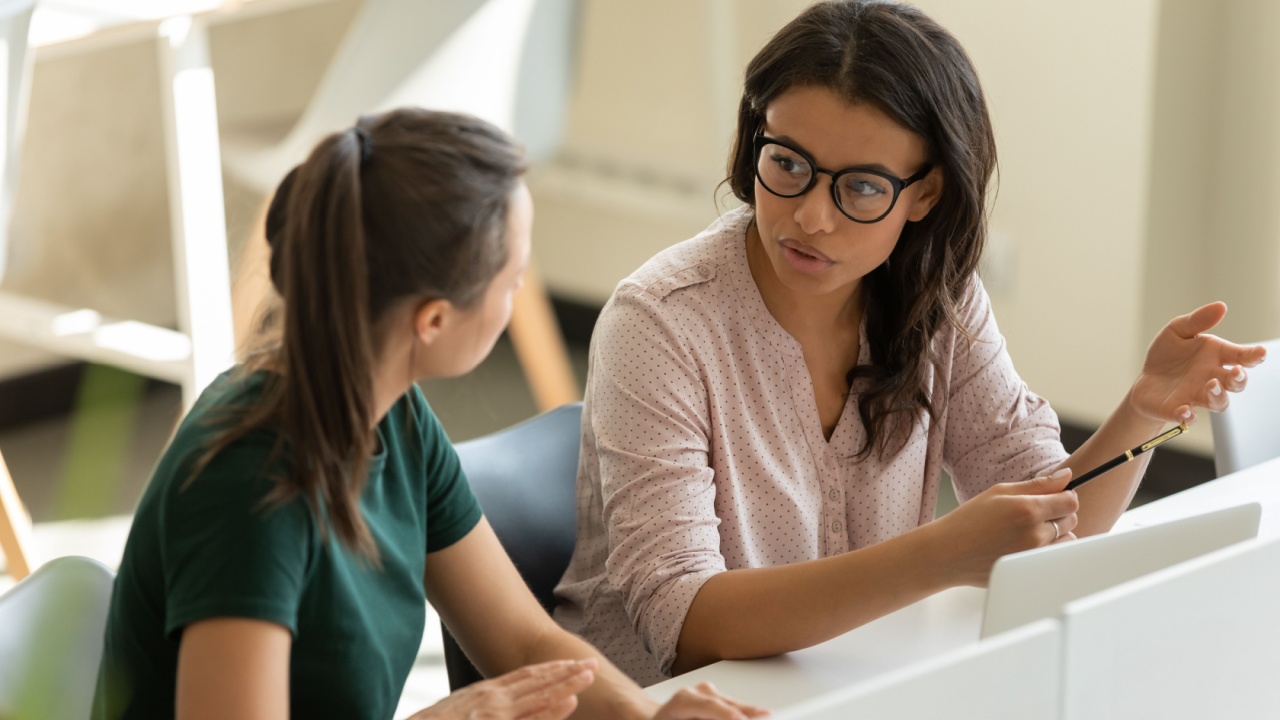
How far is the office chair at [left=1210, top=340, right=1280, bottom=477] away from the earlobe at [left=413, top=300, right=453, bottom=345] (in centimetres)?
102

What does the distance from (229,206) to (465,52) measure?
581mm

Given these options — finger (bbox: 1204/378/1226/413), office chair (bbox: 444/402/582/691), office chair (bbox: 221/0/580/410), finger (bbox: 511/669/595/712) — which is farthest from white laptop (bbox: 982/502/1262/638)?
office chair (bbox: 221/0/580/410)

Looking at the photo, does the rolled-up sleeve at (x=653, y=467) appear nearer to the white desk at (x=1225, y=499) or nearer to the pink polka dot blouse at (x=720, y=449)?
the pink polka dot blouse at (x=720, y=449)

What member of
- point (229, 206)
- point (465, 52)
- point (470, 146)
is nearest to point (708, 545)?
point (470, 146)

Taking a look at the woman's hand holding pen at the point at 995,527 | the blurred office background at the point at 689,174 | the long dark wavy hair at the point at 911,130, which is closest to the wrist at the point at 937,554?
the woman's hand holding pen at the point at 995,527

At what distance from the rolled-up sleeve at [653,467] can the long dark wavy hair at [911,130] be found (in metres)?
0.21

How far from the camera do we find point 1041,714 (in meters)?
0.85

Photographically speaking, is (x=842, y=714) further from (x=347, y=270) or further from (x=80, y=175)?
(x=80, y=175)

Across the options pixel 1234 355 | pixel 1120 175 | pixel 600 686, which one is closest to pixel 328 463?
pixel 600 686

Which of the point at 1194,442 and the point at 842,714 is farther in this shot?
the point at 1194,442

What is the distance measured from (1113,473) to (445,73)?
5.21ft

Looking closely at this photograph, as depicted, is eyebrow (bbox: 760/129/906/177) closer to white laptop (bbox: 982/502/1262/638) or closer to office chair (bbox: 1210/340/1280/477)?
white laptop (bbox: 982/502/1262/638)

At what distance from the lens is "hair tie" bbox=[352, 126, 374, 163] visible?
106 cm

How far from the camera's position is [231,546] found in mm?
1021
